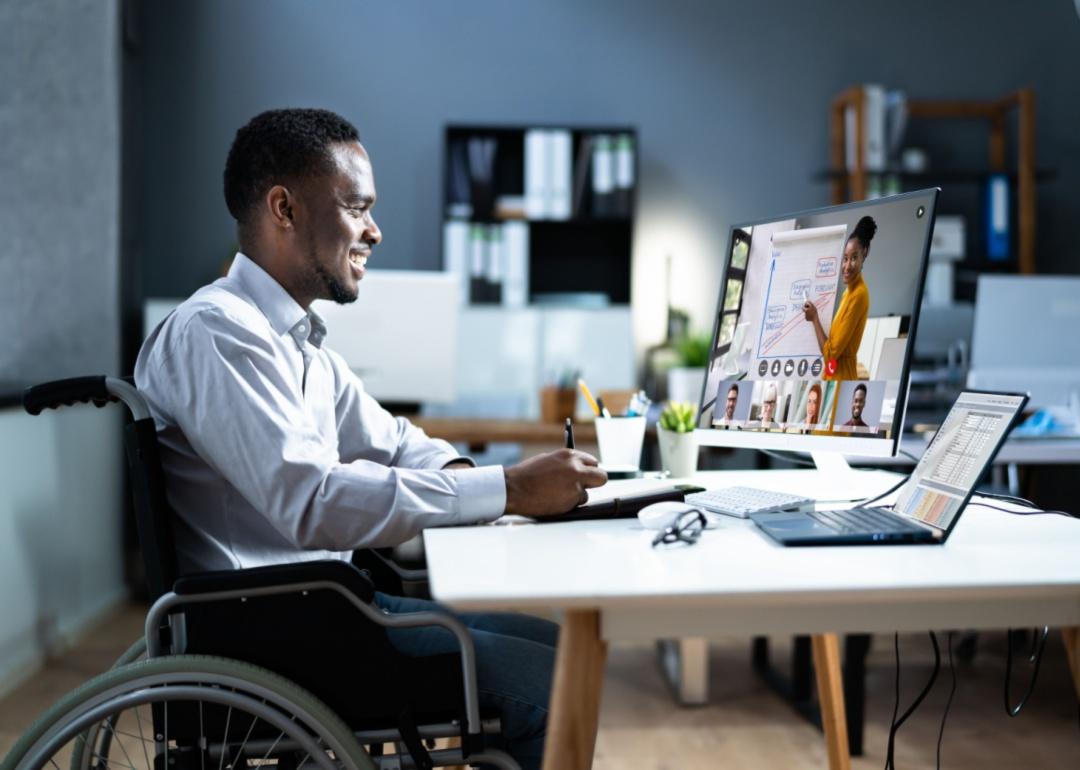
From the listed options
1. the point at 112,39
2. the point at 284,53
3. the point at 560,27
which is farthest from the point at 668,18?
the point at 112,39

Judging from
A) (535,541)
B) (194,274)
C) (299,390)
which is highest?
(194,274)

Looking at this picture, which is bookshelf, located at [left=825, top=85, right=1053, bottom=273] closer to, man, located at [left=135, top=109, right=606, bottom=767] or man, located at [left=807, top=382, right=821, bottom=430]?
man, located at [left=807, top=382, right=821, bottom=430]

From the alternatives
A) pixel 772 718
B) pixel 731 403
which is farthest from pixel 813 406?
pixel 772 718

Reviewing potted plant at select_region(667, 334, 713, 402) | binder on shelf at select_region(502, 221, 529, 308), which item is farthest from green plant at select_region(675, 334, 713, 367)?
binder on shelf at select_region(502, 221, 529, 308)

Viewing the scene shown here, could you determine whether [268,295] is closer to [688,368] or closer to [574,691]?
[574,691]

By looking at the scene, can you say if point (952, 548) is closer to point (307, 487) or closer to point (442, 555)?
point (442, 555)

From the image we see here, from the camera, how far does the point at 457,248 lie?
4.31 m

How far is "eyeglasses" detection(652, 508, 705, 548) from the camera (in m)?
1.13

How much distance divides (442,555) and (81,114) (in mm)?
3083

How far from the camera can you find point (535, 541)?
116 cm

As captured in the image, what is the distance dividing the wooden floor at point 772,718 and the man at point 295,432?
3.63 ft

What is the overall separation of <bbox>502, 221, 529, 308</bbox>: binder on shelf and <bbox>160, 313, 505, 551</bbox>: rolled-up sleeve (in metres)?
3.11

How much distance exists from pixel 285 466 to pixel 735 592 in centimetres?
54

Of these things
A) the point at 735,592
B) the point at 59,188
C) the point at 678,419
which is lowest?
the point at 735,592
